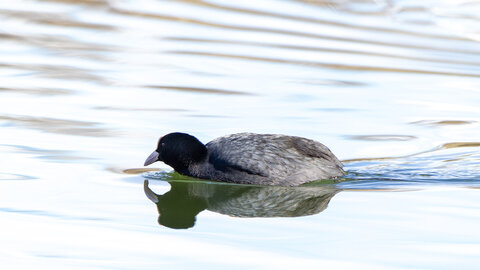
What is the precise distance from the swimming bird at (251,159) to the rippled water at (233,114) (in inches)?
4.8

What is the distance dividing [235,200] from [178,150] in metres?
0.86

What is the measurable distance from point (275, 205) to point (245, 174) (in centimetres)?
70

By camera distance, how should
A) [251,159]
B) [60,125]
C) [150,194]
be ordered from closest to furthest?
[150,194] < [251,159] < [60,125]

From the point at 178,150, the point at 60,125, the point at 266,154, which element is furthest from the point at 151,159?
the point at 60,125

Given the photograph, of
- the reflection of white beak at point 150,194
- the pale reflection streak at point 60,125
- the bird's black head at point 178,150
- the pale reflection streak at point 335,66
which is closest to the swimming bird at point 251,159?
the bird's black head at point 178,150

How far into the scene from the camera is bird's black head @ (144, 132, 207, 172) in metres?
9.47

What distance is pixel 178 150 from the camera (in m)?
9.47

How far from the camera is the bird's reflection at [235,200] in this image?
837cm

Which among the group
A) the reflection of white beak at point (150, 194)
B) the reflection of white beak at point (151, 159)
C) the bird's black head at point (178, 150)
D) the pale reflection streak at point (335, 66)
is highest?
the pale reflection streak at point (335, 66)

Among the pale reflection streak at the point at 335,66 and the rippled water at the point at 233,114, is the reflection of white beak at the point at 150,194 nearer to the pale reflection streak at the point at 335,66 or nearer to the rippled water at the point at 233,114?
the rippled water at the point at 233,114

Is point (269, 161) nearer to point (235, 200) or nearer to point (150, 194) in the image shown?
point (235, 200)

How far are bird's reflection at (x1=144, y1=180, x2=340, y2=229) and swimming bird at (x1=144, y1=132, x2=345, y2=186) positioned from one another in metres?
0.09

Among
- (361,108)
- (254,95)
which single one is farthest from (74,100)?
(361,108)

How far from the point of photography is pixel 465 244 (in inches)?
289
